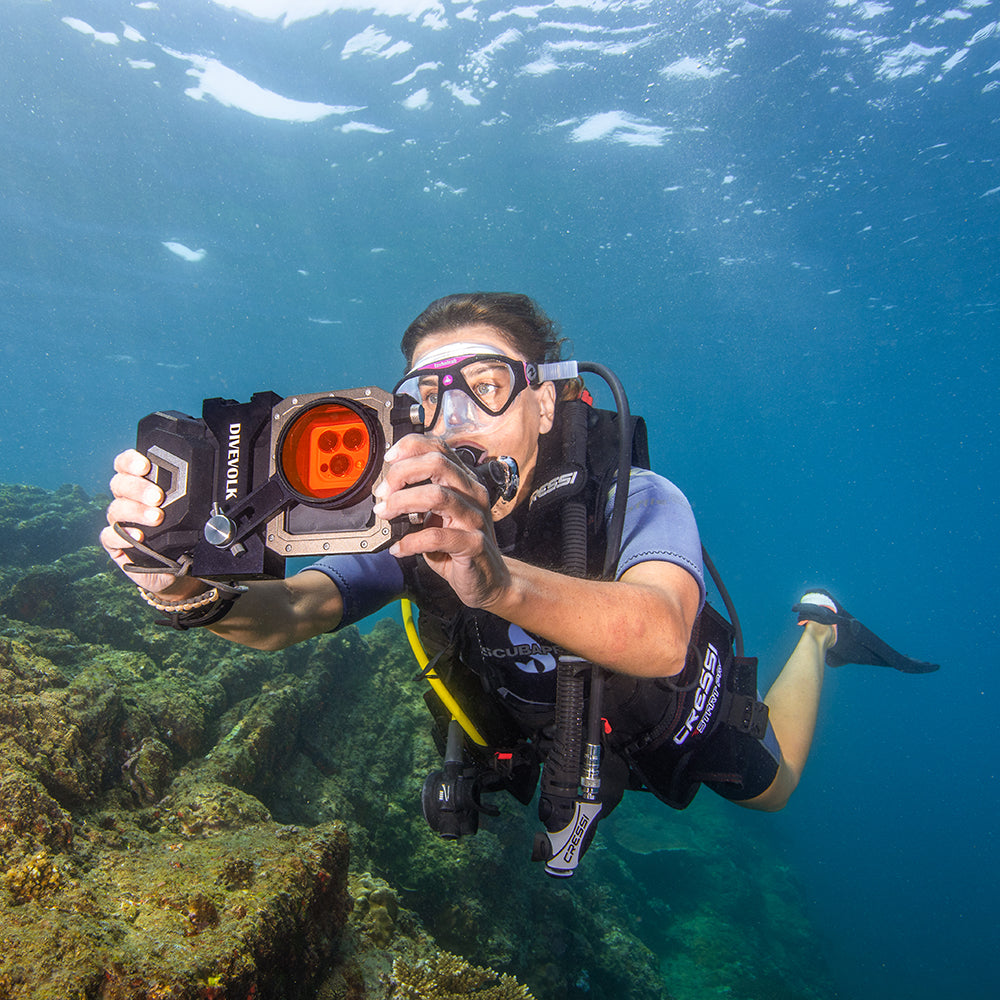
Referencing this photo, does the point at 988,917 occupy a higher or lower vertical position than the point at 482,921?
lower

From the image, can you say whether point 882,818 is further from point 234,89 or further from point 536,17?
point 234,89

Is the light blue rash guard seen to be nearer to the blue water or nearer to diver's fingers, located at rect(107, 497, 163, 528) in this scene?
diver's fingers, located at rect(107, 497, 163, 528)

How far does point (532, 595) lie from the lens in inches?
54.6

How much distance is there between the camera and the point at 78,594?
20.9ft

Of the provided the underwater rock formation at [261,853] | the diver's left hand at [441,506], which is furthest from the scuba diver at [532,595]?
the underwater rock formation at [261,853]

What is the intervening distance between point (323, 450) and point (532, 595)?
0.67m

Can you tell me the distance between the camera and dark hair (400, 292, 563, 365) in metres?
2.91

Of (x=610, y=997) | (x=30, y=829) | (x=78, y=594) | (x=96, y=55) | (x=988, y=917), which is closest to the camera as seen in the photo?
(x=30, y=829)

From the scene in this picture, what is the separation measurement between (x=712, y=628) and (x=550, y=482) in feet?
5.06

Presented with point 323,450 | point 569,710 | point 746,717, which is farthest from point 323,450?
point 746,717

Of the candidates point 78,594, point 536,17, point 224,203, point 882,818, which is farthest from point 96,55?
point 882,818

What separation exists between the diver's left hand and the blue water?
16771 mm

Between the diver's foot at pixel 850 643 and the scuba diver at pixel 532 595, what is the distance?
298 cm

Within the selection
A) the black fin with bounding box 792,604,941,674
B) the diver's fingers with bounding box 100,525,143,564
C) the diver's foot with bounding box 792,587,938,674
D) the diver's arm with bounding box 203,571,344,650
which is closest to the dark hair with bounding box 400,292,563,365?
the diver's arm with bounding box 203,571,344,650
